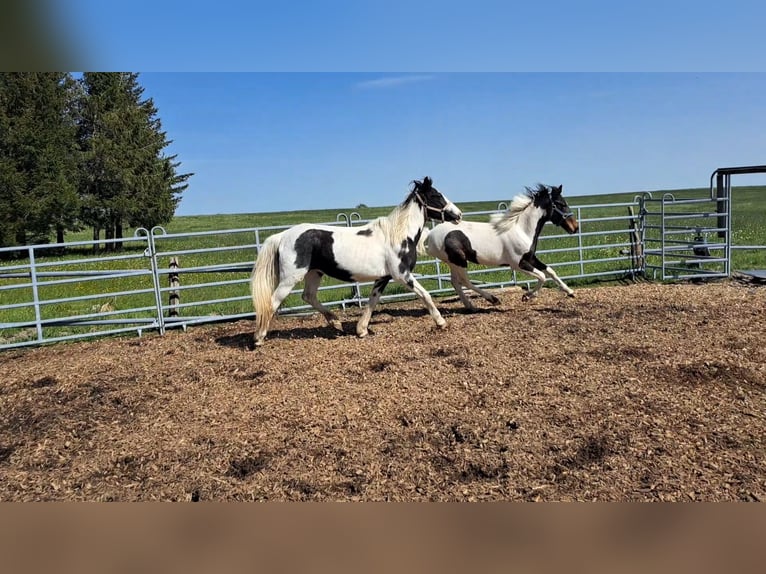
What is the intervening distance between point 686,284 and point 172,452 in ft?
29.7

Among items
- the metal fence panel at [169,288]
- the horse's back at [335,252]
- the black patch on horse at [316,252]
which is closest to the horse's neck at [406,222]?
the horse's back at [335,252]

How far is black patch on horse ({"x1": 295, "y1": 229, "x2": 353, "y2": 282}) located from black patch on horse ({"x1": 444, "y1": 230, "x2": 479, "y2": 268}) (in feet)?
6.20

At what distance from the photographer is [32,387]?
213 inches

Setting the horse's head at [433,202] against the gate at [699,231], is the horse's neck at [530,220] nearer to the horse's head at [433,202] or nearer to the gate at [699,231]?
the horse's head at [433,202]

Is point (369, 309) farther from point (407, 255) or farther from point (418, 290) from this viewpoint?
point (407, 255)

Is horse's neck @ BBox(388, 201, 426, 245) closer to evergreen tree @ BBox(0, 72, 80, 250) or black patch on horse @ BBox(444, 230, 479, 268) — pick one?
black patch on horse @ BBox(444, 230, 479, 268)

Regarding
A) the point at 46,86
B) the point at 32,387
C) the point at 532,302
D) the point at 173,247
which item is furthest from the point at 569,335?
the point at 173,247

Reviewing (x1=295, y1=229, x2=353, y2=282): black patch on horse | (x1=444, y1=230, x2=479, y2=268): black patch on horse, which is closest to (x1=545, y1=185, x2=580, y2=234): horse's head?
(x1=444, y1=230, x2=479, y2=268): black patch on horse

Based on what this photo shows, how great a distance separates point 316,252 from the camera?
20.9 ft

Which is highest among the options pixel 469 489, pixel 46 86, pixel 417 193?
pixel 46 86

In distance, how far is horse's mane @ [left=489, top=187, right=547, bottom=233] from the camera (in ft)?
26.2

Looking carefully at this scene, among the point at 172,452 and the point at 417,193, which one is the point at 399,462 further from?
the point at 417,193

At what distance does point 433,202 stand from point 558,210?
7.95ft

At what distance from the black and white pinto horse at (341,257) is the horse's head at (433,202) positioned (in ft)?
0.04
